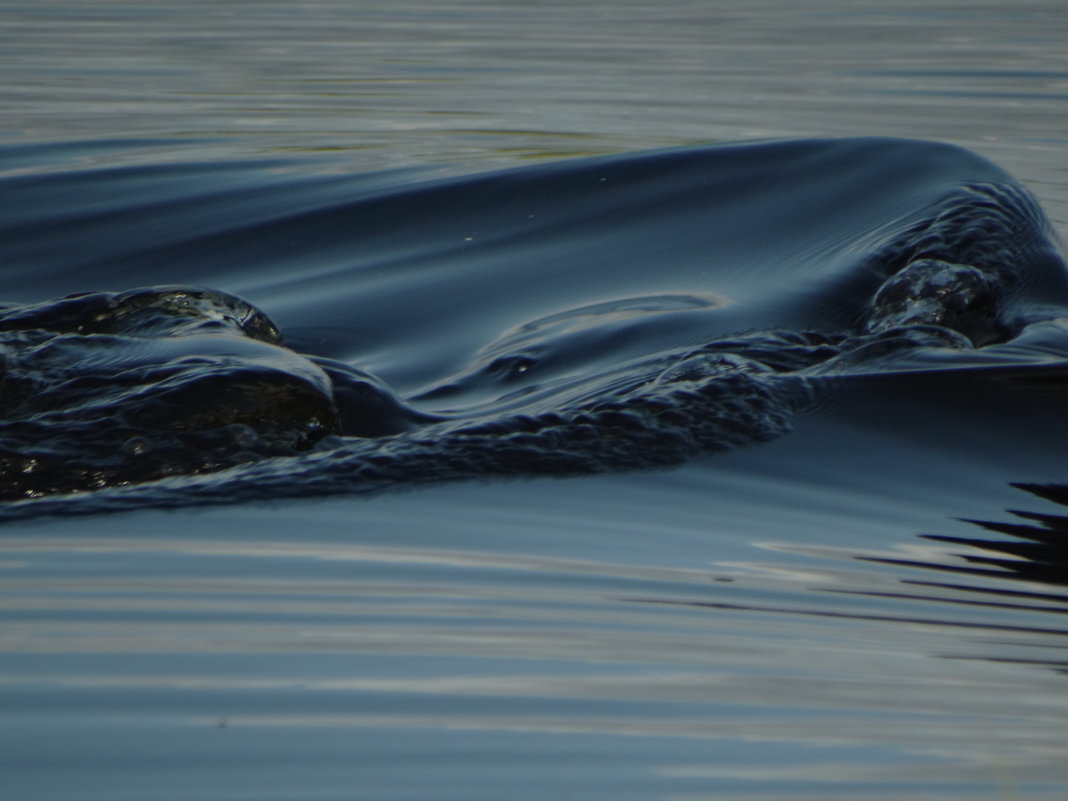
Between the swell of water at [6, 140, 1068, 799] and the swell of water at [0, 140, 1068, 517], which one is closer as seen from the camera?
the swell of water at [6, 140, 1068, 799]

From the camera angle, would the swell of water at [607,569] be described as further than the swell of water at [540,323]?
No

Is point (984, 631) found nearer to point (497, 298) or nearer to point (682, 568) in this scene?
point (682, 568)

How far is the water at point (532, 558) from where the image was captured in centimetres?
156

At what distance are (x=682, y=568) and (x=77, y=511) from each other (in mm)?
1005

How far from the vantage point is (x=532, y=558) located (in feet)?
7.87

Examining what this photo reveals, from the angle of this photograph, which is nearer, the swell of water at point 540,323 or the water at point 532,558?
the water at point 532,558

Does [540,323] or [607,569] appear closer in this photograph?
[607,569]

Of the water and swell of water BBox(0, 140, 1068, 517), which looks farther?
swell of water BBox(0, 140, 1068, 517)

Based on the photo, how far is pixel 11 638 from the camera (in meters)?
1.90

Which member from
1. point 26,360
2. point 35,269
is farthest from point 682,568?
point 35,269

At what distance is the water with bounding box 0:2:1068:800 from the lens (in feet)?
5.13

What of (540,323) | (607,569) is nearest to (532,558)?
(607,569)

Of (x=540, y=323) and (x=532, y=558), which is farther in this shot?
(x=540, y=323)

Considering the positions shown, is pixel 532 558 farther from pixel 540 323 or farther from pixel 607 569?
pixel 540 323
